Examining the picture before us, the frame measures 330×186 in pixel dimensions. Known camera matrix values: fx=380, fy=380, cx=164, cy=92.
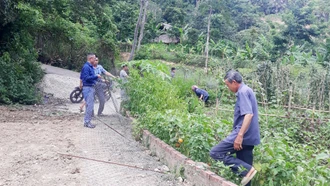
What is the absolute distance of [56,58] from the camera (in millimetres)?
24141

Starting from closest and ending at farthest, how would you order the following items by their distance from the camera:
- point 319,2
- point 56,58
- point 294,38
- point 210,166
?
point 210,166 → point 56,58 → point 294,38 → point 319,2

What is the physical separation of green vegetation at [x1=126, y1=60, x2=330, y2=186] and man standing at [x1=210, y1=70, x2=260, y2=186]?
14 centimetres

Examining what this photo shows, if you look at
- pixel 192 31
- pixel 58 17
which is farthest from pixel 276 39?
pixel 58 17

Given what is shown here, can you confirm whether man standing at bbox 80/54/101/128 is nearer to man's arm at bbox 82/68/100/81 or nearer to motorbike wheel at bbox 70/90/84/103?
man's arm at bbox 82/68/100/81

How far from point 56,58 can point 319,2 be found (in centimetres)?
4619

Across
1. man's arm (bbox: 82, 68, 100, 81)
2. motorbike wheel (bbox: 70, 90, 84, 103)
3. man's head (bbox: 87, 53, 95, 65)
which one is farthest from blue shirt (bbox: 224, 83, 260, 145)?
motorbike wheel (bbox: 70, 90, 84, 103)

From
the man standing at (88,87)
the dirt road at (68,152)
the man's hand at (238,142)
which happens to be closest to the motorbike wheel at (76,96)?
the dirt road at (68,152)

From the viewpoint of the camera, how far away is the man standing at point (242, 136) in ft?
14.1

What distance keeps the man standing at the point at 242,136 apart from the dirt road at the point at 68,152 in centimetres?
100

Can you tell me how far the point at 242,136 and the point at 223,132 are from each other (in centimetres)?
112

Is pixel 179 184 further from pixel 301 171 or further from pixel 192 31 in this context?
pixel 192 31

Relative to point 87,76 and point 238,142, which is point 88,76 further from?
point 238,142

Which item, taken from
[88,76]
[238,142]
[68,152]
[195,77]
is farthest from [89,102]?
[195,77]

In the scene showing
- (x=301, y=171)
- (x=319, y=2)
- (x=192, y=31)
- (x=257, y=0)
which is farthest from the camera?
(x=257, y=0)
